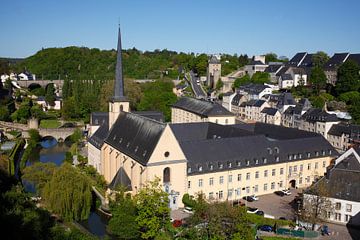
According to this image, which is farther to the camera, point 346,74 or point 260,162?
point 346,74

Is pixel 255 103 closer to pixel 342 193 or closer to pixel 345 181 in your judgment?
pixel 345 181

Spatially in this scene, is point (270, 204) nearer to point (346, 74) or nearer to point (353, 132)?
point (353, 132)

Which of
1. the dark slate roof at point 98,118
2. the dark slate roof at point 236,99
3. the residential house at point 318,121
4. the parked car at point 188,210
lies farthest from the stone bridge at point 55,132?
the parked car at point 188,210

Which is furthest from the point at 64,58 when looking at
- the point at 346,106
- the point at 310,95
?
the point at 346,106

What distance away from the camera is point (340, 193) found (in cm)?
3416

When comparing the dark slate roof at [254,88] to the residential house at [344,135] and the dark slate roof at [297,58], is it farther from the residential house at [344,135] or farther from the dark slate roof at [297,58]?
the residential house at [344,135]

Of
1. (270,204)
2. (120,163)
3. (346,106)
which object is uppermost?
(346,106)

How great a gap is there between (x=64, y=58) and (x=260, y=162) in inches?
4373

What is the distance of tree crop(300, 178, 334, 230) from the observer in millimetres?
32094

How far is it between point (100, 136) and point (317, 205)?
2565cm

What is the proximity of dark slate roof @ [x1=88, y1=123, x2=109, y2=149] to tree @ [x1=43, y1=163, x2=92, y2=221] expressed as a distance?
11.7 meters

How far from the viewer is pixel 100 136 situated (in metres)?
47.9

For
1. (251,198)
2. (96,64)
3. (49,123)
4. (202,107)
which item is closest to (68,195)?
(251,198)

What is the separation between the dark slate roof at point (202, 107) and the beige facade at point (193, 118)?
470mm
